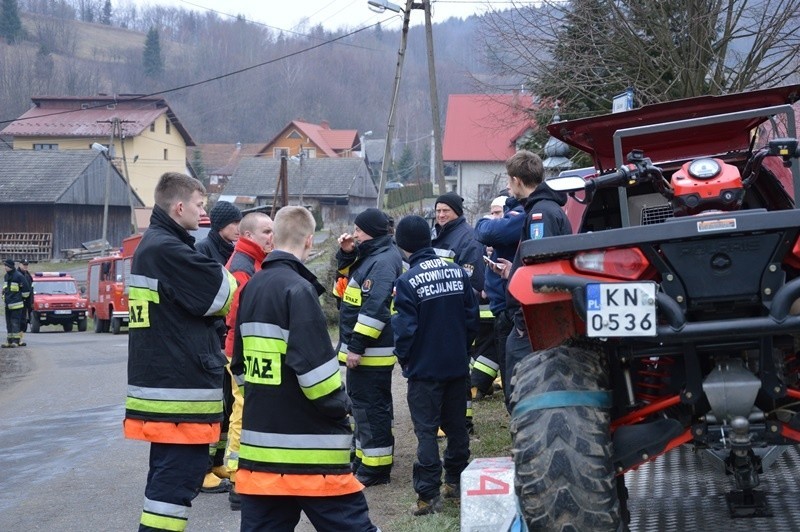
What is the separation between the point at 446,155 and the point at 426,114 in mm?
46259

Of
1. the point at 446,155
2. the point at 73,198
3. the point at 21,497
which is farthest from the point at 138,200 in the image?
the point at 21,497

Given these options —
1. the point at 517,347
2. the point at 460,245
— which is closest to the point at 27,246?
the point at 460,245

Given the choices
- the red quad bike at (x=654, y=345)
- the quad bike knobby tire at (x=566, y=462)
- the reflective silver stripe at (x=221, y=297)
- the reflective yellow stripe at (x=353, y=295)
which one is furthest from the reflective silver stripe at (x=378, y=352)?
the quad bike knobby tire at (x=566, y=462)

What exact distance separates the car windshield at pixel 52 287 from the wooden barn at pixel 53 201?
29.4 meters

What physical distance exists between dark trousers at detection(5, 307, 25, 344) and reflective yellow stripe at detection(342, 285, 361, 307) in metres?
19.0

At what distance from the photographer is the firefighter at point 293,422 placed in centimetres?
480

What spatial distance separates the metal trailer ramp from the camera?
17.7ft

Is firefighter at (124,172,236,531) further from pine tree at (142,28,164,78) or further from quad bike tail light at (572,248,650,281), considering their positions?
pine tree at (142,28,164,78)

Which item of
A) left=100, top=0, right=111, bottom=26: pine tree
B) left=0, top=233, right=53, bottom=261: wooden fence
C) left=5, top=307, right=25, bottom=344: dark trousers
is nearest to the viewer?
left=5, top=307, right=25, bottom=344: dark trousers

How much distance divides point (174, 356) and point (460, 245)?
4365 millimetres

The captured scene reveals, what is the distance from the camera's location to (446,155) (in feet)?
204

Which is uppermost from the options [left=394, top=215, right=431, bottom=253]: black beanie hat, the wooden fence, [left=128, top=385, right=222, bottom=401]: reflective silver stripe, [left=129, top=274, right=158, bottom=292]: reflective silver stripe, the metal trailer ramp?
the wooden fence

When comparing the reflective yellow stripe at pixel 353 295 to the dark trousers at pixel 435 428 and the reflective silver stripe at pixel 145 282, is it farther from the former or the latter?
the reflective silver stripe at pixel 145 282

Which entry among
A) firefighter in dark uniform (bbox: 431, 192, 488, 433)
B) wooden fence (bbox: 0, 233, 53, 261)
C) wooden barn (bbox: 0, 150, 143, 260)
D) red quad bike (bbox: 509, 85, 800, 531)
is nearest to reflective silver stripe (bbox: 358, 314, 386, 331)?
firefighter in dark uniform (bbox: 431, 192, 488, 433)
